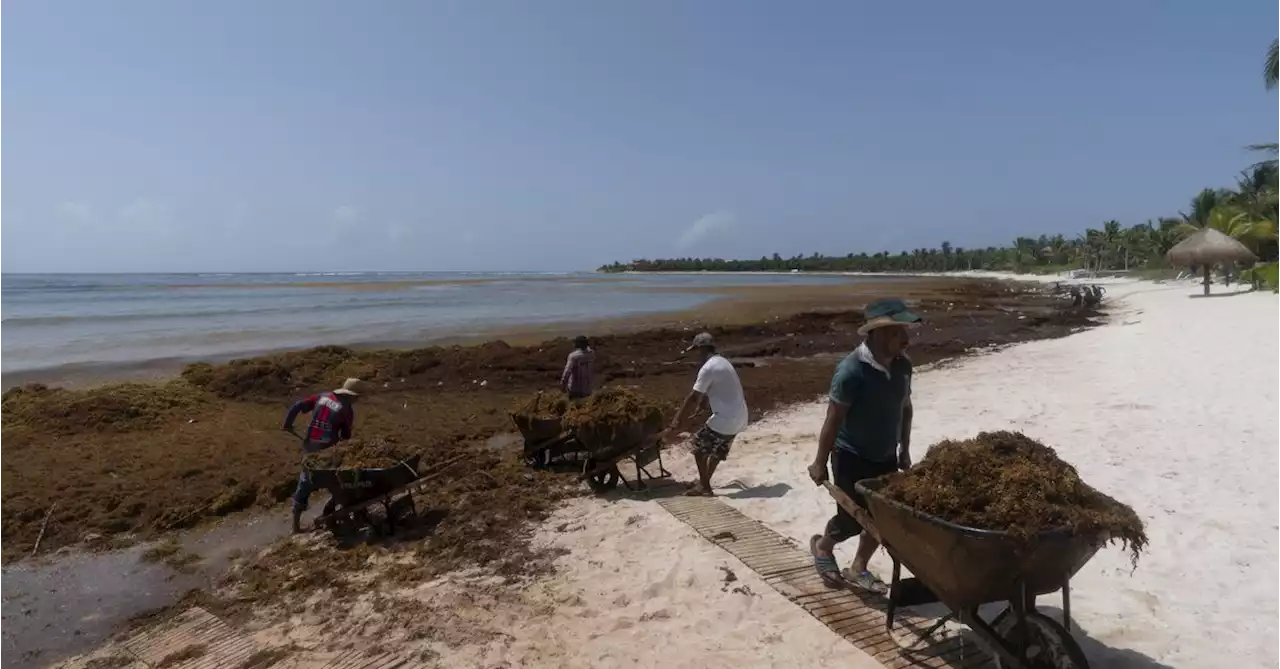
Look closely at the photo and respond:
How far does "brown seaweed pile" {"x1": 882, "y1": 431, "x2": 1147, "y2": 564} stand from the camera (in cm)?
318

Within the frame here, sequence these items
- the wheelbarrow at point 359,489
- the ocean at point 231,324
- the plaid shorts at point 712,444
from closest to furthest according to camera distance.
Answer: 1. the wheelbarrow at point 359,489
2. the plaid shorts at point 712,444
3. the ocean at point 231,324

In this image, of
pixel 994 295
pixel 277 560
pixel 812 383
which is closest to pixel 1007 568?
pixel 277 560

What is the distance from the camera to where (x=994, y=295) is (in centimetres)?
4769

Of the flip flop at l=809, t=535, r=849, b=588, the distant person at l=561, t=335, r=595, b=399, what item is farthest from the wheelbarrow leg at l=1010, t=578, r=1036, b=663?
the distant person at l=561, t=335, r=595, b=399

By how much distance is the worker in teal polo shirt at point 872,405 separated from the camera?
14.5 ft

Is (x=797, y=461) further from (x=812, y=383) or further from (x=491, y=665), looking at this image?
(x=812, y=383)

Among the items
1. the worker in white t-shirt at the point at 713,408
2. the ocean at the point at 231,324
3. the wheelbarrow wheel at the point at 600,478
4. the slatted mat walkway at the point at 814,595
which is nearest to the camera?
the slatted mat walkway at the point at 814,595

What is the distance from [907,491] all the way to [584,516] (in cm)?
390

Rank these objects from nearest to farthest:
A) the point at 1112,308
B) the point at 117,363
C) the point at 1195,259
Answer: the point at 117,363
the point at 1195,259
the point at 1112,308

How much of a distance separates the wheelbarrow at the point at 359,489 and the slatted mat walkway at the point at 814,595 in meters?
2.48

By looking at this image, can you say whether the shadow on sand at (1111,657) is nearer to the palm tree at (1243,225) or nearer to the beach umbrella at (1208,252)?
the beach umbrella at (1208,252)

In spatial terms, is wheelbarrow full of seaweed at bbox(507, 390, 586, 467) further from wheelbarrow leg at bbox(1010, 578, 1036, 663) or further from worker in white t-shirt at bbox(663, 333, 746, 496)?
wheelbarrow leg at bbox(1010, 578, 1036, 663)

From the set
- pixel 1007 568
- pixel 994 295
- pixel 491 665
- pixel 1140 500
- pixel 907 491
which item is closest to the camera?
pixel 1007 568

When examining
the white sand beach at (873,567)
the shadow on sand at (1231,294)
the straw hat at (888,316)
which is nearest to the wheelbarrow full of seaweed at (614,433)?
the white sand beach at (873,567)
